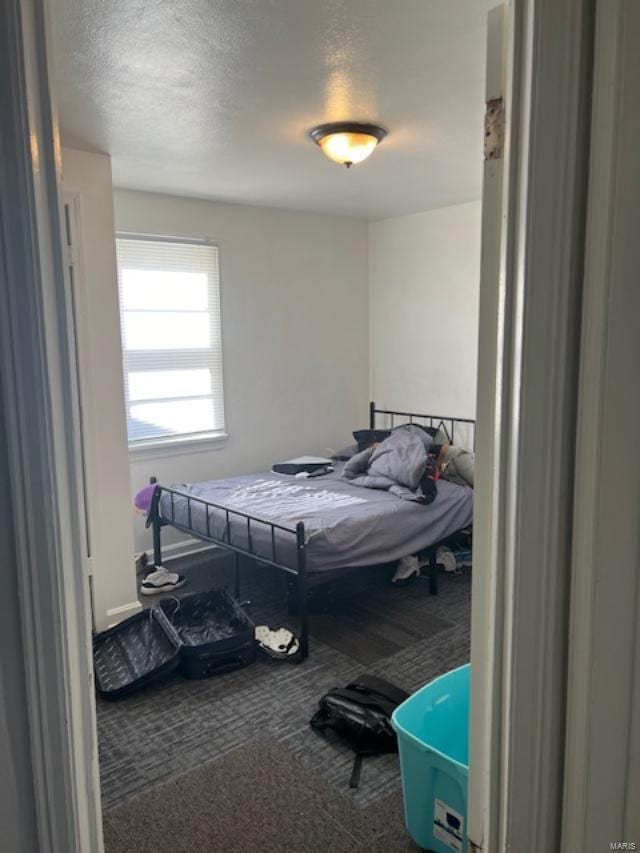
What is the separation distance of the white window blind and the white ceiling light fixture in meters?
1.69

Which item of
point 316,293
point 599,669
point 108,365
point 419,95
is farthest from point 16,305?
point 316,293

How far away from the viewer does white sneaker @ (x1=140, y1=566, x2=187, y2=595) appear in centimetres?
385

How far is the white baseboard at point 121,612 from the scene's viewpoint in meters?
3.35

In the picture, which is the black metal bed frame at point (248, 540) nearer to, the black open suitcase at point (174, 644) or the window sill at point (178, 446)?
the black open suitcase at point (174, 644)

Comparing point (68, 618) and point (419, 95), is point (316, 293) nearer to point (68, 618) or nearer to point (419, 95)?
point (419, 95)

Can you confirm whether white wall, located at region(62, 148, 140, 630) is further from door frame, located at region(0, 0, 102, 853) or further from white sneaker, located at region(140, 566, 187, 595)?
door frame, located at region(0, 0, 102, 853)

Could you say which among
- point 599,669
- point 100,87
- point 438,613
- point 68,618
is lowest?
point 438,613

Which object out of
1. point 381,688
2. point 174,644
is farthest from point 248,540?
point 381,688

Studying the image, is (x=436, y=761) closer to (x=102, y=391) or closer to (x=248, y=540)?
(x=248, y=540)

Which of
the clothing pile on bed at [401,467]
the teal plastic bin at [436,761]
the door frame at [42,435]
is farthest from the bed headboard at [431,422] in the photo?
the door frame at [42,435]

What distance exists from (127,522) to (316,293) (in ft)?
8.24

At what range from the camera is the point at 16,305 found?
0.65 m

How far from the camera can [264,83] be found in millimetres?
2291

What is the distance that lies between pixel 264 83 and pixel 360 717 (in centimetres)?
238
